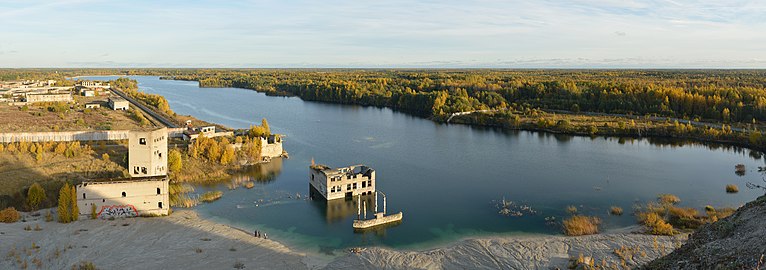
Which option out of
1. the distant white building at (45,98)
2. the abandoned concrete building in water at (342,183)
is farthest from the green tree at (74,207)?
the distant white building at (45,98)

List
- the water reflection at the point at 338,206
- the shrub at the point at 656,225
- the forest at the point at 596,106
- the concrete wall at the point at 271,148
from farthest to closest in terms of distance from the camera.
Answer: the forest at the point at 596,106 → the concrete wall at the point at 271,148 → the water reflection at the point at 338,206 → the shrub at the point at 656,225

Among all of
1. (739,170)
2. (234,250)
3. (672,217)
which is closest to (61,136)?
(234,250)

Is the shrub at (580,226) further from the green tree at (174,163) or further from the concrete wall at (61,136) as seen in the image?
the concrete wall at (61,136)

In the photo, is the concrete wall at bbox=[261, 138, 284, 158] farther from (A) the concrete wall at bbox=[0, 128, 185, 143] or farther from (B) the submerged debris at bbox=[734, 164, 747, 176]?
(B) the submerged debris at bbox=[734, 164, 747, 176]

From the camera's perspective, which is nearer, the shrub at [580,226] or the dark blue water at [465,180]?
the shrub at [580,226]

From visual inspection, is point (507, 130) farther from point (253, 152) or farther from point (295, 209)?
point (295, 209)

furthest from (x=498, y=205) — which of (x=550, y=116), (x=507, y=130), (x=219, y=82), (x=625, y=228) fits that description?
(x=219, y=82)

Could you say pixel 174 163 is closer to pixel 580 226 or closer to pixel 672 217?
pixel 580 226
